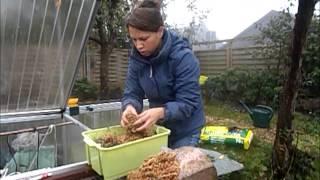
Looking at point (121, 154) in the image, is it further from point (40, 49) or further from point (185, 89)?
point (40, 49)

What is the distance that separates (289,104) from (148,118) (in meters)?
1.74

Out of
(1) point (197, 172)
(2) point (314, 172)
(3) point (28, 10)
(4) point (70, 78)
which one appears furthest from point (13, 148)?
(2) point (314, 172)

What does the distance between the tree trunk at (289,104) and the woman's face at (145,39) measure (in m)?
1.47

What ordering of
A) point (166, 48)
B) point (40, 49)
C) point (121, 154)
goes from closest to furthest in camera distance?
point (121, 154) < point (166, 48) < point (40, 49)

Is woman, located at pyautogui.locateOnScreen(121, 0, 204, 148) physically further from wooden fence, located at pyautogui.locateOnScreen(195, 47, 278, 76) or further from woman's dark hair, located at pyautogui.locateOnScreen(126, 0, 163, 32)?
wooden fence, located at pyautogui.locateOnScreen(195, 47, 278, 76)

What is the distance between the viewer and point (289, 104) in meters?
2.50

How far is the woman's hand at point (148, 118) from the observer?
1121mm

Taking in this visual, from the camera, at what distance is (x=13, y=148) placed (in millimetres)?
2232

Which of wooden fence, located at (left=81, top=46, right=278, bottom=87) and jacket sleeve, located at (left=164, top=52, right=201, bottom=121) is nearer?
jacket sleeve, located at (left=164, top=52, right=201, bottom=121)

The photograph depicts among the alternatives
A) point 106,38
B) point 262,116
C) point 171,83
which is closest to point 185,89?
point 171,83

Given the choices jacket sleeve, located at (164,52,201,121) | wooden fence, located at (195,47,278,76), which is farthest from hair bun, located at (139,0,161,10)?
wooden fence, located at (195,47,278,76)

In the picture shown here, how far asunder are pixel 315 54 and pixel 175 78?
5295 millimetres

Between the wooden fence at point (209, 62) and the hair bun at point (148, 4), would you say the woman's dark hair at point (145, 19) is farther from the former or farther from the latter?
the wooden fence at point (209, 62)

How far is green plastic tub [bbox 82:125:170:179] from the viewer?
3.50 ft
